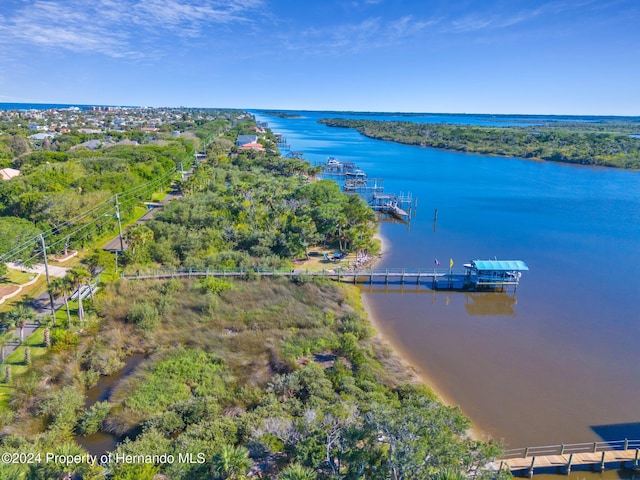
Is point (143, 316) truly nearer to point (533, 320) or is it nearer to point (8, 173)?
point (533, 320)

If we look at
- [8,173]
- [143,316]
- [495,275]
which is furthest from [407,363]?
[8,173]

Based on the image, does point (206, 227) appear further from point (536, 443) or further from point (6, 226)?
point (536, 443)

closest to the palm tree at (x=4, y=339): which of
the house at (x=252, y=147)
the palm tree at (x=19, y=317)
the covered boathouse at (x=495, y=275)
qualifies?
the palm tree at (x=19, y=317)

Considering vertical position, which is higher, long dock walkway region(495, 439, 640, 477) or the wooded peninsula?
the wooded peninsula

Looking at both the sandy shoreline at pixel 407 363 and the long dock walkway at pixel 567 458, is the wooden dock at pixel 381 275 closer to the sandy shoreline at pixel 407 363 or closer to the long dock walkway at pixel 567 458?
the sandy shoreline at pixel 407 363

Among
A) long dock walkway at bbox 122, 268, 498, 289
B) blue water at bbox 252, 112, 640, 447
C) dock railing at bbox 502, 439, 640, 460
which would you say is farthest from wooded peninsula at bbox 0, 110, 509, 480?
blue water at bbox 252, 112, 640, 447

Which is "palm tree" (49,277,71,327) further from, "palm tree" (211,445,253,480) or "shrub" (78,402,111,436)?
"palm tree" (211,445,253,480)

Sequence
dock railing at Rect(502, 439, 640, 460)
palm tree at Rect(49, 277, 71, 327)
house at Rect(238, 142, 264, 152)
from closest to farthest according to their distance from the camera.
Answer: dock railing at Rect(502, 439, 640, 460) < palm tree at Rect(49, 277, 71, 327) < house at Rect(238, 142, 264, 152)
